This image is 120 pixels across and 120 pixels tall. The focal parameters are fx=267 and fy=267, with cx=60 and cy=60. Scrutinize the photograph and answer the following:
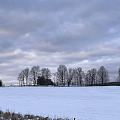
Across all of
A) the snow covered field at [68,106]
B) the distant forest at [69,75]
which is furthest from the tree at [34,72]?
the snow covered field at [68,106]

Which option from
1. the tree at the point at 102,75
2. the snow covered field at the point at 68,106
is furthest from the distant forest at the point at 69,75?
the snow covered field at the point at 68,106

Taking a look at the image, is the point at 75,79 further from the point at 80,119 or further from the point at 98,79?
the point at 80,119

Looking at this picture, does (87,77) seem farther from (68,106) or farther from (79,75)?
(68,106)

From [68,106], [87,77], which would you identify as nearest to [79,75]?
[87,77]

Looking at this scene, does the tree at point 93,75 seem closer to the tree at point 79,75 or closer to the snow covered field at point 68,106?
the tree at point 79,75

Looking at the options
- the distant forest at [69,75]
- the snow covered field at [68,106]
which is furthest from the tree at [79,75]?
the snow covered field at [68,106]

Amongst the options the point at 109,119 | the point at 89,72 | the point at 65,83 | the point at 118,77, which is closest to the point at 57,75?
the point at 65,83

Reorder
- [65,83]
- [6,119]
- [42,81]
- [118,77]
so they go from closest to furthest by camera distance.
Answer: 1. [6,119]
2. [42,81]
3. [65,83]
4. [118,77]

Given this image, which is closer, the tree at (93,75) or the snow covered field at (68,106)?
the snow covered field at (68,106)

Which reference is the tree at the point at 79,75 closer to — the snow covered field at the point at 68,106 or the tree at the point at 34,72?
the tree at the point at 34,72

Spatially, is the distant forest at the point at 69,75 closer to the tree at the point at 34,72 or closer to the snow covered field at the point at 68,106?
the tree at the point at 34,72

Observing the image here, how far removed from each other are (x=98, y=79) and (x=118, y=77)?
1156 centimetres

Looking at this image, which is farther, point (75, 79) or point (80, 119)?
point (75, 79)

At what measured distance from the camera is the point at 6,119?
980 centimetres
